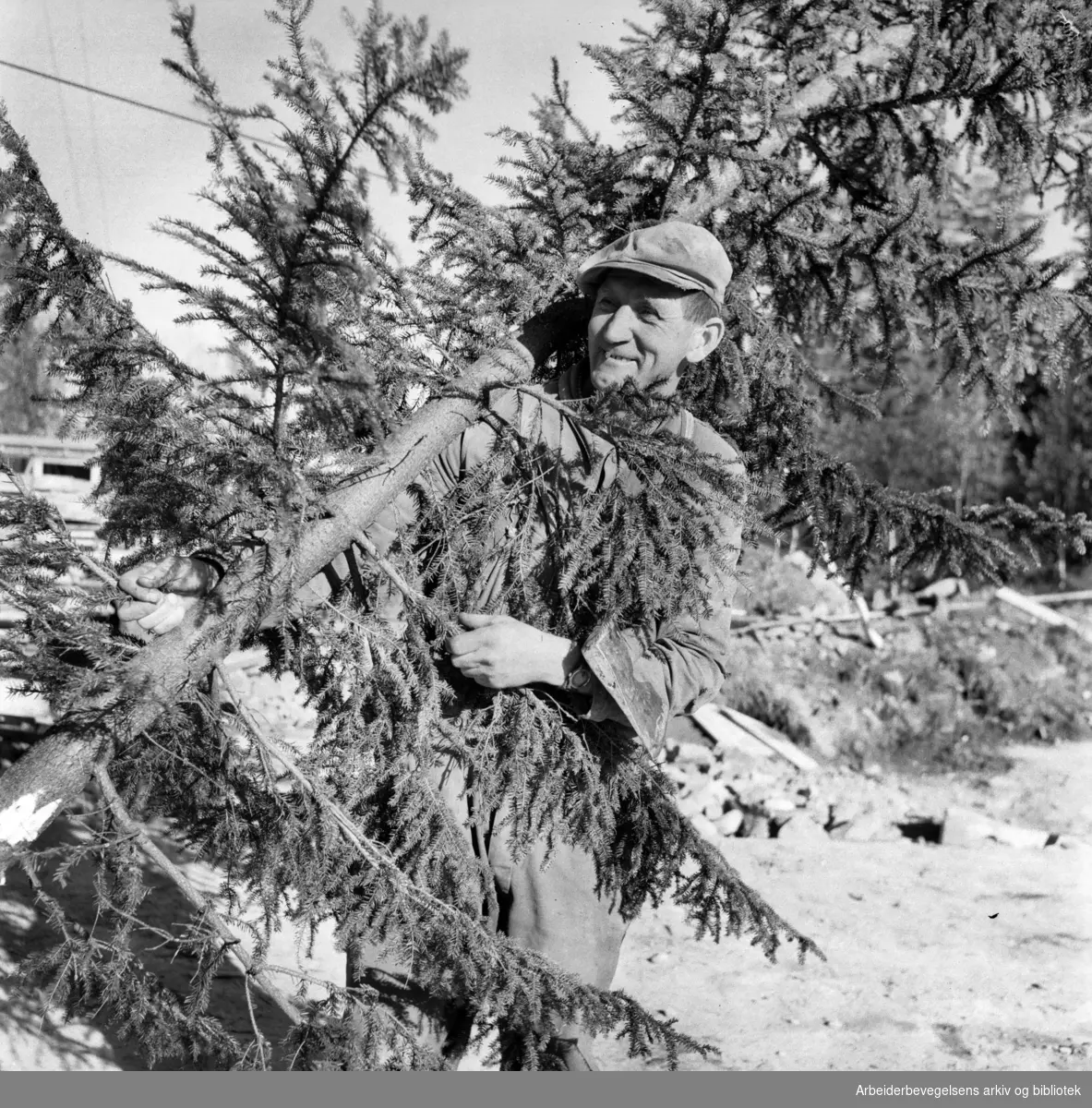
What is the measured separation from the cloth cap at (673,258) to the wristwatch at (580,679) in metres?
0.90

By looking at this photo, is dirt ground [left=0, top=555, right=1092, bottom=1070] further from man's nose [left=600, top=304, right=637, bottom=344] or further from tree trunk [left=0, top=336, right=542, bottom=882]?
man's nose [left=600, top=304, right=637, bottom=344]

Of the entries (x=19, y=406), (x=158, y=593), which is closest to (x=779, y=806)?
(x=158, y=593)

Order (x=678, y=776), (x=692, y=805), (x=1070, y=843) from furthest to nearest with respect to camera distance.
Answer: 1. (x=678, y=776)
2. (x=692, y=805)
3. (x=1070, y=843)

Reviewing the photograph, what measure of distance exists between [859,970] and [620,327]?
163 inches

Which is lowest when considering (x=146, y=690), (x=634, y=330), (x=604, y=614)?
(x=146, y=690)

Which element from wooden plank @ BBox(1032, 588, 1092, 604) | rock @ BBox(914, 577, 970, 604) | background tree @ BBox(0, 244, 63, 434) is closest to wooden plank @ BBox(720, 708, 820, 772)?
rock @ BBox(914, 577, 970, 604)

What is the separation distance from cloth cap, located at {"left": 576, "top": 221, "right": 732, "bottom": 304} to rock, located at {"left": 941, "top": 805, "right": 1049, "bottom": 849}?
621 cm

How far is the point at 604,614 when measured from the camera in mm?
2350

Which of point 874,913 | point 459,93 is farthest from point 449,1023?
point 874,913

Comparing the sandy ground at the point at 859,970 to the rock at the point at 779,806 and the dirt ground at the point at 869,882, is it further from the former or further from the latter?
the rock at the point at 779,806

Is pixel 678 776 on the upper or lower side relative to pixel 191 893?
lower

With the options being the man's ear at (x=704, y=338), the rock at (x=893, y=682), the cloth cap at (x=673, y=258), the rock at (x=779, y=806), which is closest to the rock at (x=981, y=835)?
the rock at (x=779, y=806)

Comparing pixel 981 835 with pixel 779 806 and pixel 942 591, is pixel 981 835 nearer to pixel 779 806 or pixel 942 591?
pixel 779 806
